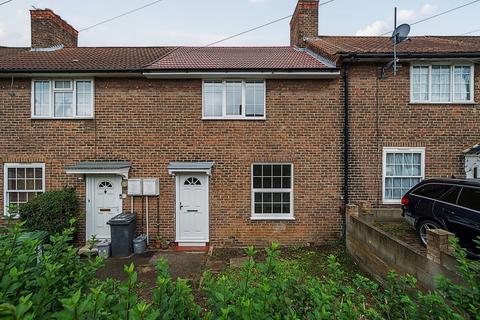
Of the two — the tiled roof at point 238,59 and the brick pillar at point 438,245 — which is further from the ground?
the tiled roof at point 238,59

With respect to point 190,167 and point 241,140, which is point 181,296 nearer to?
point 190,167

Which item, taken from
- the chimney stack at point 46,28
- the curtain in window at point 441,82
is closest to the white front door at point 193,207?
the curtain in window at point 441,82

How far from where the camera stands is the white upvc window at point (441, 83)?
8.66 metres

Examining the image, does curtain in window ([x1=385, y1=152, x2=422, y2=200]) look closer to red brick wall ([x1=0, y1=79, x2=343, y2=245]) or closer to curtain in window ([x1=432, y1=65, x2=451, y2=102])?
red brick wall ([x1=0, y1=79, x2=343, y2=245])

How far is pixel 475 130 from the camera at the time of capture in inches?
341

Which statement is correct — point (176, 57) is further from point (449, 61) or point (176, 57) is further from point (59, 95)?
point (449, 61)

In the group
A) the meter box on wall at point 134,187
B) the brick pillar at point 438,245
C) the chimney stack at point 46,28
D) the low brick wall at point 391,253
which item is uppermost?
the chimney stack at point 46,28

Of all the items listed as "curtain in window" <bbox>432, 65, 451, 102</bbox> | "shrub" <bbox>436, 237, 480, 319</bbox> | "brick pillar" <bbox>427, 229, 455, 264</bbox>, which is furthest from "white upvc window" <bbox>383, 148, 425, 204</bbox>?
"shrub" <bbox>436, 237, 480, 319</bbox>

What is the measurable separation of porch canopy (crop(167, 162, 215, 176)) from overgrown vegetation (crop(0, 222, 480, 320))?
5.72 m

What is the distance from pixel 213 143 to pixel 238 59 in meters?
3.59

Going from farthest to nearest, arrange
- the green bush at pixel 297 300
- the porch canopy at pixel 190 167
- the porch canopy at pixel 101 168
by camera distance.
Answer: the porch canopy at pixel 190 167 < the porch canopy at pixel 101 168 < the green bush at pixel 297 300

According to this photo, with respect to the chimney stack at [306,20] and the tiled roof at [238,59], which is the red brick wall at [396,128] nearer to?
the tiled roof at [238,59]

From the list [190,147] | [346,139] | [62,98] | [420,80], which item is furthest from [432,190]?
[62,98]

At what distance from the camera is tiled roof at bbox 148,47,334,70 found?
873 centimetres
